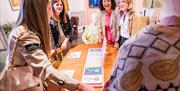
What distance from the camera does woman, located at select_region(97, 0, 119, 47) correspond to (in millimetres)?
2891

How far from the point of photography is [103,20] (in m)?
2.99

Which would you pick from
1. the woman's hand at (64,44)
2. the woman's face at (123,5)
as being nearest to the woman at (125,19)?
the woman's face at (123,5)

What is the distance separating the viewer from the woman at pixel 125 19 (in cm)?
261

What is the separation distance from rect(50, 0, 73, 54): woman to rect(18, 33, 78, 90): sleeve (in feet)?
5.28

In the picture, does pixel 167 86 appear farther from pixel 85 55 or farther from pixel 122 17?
pixel 122 17

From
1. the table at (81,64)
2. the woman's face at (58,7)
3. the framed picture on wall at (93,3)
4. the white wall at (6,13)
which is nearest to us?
the table at (81,64)

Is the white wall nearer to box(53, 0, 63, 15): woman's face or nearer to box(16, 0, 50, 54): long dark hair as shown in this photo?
box(53, 0, 63, 15): woman's face

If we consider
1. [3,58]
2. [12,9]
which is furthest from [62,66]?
[12,9]

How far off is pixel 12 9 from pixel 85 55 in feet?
7.63

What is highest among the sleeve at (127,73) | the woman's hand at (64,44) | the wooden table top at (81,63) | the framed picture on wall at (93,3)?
the sleeve at (127,73)

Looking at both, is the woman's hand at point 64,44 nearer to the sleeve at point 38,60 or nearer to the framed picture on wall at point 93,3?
the sleeve at point 38,60

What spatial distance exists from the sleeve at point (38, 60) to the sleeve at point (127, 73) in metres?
0.64

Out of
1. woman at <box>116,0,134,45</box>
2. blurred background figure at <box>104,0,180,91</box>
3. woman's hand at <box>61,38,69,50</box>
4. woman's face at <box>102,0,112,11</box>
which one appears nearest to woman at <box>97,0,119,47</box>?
woman's face at <box>102,0,112,11</box>

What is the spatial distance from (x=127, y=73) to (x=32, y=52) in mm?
723
